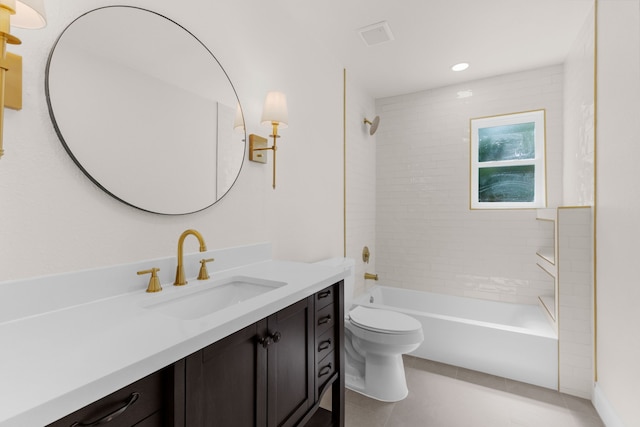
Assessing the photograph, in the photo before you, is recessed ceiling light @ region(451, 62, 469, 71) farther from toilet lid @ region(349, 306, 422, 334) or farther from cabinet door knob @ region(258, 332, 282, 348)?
cabinet door knob @ region(258, 332, 282, 348)

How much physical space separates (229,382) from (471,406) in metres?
1.81

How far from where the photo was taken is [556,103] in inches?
111

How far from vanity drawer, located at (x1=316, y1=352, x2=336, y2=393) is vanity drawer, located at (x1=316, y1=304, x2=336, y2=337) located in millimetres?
142

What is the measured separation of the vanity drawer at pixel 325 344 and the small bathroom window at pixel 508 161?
2.36 meters

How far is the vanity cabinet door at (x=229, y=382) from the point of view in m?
0.77

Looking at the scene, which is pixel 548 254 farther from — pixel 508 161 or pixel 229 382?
pixel 229 382

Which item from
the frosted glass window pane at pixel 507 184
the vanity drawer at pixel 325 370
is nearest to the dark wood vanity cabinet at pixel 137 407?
the vanity drawer at pixel 325 370

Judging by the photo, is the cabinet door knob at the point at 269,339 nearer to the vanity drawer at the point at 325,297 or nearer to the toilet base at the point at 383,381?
the vanity drawer at the point at 325,297

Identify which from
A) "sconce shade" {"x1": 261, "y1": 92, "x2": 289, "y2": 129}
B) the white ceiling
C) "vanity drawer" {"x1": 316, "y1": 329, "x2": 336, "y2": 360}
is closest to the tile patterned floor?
"vanity drawer" {"x1": 316, "y1": 329, "x2": 336, "y2": 360}

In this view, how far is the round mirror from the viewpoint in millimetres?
1032

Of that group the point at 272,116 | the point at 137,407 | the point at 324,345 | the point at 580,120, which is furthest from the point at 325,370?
the point at 580,120
